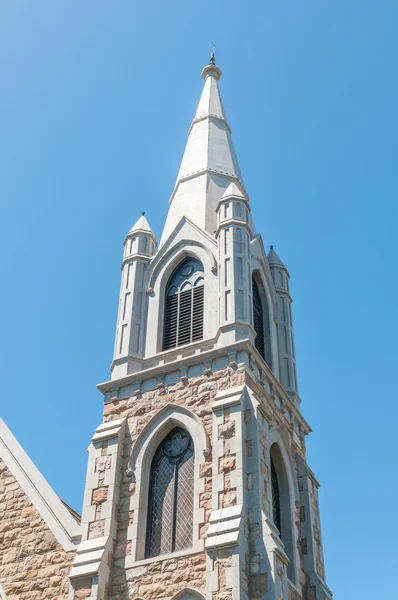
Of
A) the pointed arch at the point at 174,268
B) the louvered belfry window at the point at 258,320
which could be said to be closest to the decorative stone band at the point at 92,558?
the pointed arch at the point at 174,268

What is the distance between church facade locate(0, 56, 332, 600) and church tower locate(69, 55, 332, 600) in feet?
0.10

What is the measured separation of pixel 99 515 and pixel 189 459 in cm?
218

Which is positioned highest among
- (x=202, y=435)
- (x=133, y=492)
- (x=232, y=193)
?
(x=232, y=193)

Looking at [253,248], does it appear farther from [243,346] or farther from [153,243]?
[243,346]

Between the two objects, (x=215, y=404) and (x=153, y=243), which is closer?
(x=215, y=404)

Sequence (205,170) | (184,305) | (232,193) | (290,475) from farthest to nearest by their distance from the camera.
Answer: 1. (205,170)
2. (232,193)
3. (184,305)
4. (290,475)

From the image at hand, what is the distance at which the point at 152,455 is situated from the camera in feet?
60.8

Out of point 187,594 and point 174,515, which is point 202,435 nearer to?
point 174,515

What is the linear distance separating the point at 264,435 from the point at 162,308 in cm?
515

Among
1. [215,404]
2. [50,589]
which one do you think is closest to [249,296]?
[215,404]

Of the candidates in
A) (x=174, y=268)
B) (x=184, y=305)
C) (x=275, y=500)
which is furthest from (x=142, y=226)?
(x=275, y=500)

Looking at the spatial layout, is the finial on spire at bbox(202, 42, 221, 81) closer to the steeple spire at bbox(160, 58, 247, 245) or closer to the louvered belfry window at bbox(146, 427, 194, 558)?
the steeple spire at bbox(160, 58, 247, 245)

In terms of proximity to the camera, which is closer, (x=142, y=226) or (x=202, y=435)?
(x=202, y=435)

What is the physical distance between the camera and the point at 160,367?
19.7 metres
